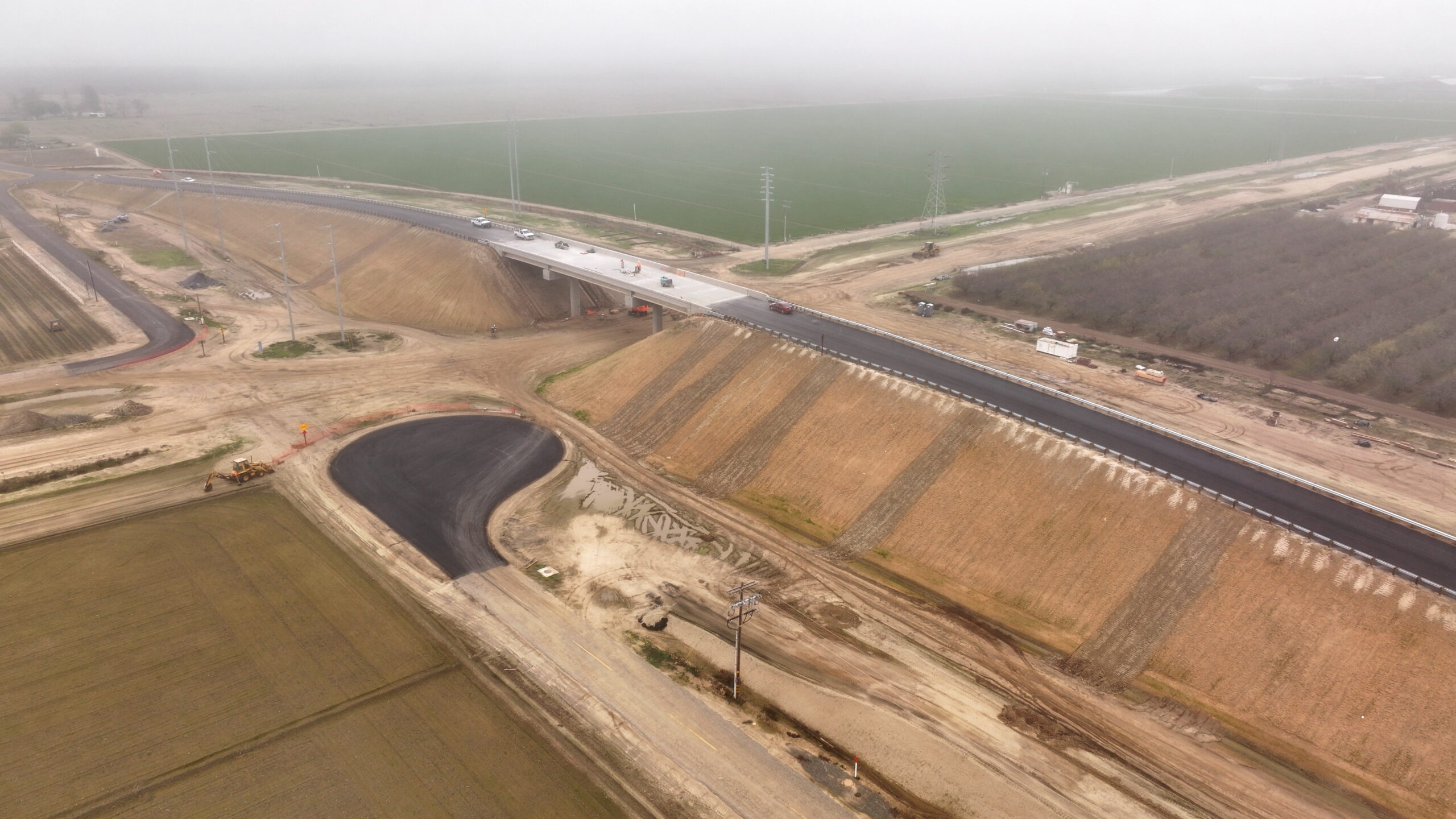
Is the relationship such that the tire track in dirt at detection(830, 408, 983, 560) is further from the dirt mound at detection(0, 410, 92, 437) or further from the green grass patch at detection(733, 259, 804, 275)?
the dirt mound at detection(0, 410, 92, 437)

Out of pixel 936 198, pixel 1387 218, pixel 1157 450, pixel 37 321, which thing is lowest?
pixel 1157 450

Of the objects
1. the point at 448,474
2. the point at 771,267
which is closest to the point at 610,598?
the point at 448,474

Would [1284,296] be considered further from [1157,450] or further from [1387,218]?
[1387,218]

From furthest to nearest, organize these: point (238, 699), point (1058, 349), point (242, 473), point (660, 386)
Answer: point (1058, 349) < point (660, 386) < point (242, 473) < point (238, 699)

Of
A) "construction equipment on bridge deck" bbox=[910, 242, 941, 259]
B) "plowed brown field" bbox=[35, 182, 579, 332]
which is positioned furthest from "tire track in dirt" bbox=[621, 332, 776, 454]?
"construction equipment on bridge deck" bbox=[910, 242, 941, 259]

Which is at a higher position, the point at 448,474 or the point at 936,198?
the point at 936,198

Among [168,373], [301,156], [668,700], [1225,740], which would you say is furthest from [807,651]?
[301,156]

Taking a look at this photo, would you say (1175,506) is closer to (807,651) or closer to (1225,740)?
(1225,740)
